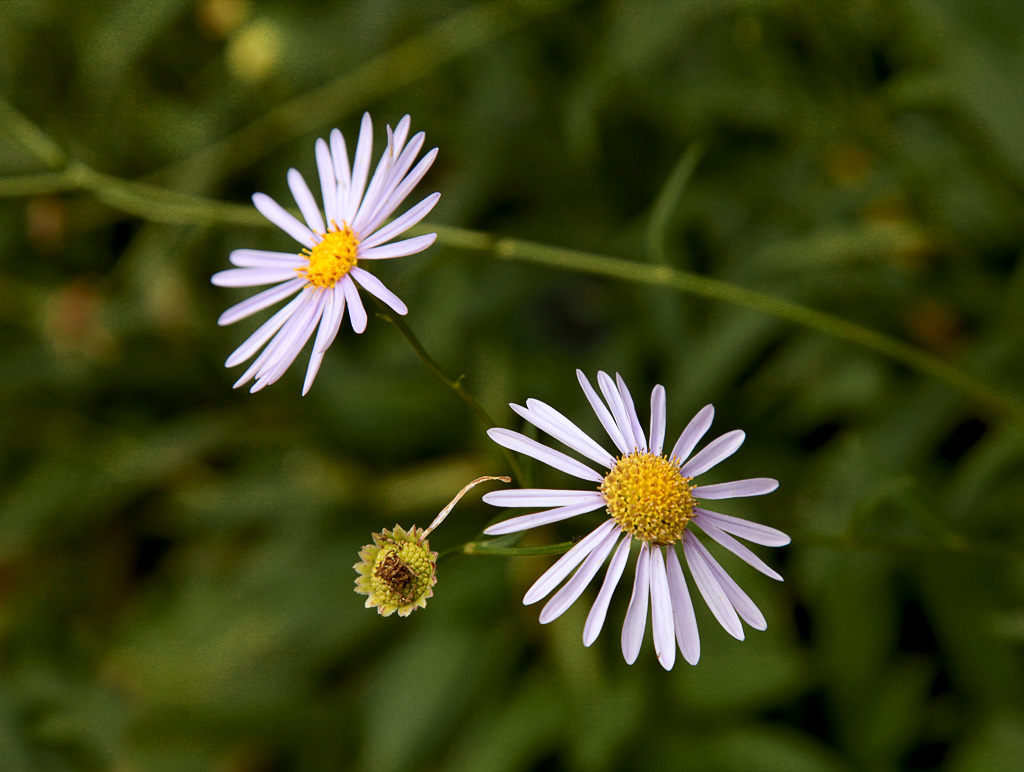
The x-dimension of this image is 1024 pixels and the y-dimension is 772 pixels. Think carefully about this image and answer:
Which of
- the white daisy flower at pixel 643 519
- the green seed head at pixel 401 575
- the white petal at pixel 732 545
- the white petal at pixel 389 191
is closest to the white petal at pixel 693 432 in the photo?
→ the white daisy flower at pixel 643 519

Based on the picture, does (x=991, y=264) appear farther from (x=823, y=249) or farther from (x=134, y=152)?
(x=134, y=152)

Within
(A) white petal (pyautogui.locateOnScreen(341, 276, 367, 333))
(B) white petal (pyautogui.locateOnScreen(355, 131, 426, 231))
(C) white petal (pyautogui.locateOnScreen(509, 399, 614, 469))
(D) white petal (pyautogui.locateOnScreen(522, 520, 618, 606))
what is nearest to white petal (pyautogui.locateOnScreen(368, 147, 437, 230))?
(B) white petal (pyautogui.locateOnScreen(355, 131, 426, 231))

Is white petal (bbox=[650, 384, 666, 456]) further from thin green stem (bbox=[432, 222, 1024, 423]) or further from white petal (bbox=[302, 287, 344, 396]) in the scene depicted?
white petal (bbox=[302, 287, 344, 396])

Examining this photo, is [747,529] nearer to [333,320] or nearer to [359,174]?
[333,320]

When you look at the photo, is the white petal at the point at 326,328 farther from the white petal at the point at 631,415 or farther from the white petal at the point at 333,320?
the white petal at the point at 631,415

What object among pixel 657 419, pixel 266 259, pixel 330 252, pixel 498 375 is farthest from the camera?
pixel 498 375

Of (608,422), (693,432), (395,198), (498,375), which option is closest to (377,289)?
(395,198)
